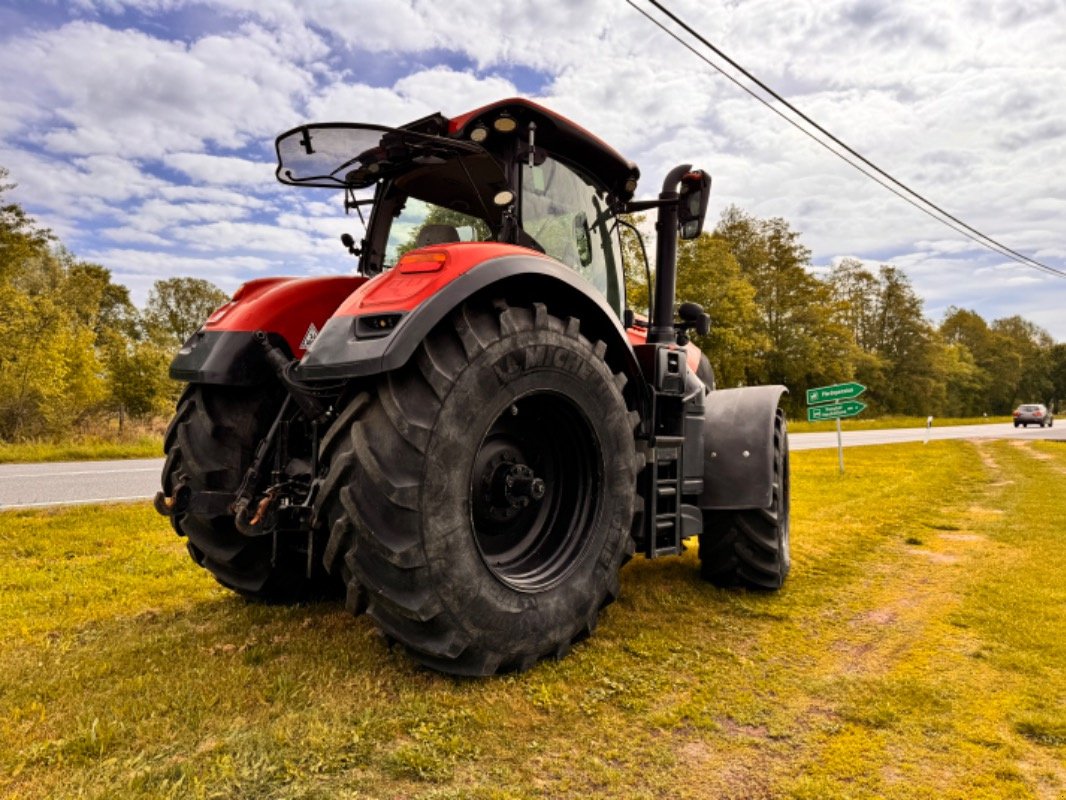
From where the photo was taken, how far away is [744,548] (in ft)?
12.9

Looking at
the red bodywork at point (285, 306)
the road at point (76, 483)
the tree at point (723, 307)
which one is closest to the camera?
the red bodywork at point (285, 306)

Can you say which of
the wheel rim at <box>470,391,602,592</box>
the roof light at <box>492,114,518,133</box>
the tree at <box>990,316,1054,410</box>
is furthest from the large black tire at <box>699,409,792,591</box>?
the tree at <box>990,316,1054,410</box>

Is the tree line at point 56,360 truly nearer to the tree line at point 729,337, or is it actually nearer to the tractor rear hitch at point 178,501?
the tree line at point 729,337

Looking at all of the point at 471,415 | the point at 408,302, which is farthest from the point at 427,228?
the point at 471,415

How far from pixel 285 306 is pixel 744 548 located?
2.87 meters

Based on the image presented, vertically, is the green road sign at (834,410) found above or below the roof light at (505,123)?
below

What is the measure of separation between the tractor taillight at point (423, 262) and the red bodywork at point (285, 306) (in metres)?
0.99

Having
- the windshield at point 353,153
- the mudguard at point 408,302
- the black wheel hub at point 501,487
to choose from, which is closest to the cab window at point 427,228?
the windshield at point 353,153

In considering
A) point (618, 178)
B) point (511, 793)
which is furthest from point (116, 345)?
point (511, 793)

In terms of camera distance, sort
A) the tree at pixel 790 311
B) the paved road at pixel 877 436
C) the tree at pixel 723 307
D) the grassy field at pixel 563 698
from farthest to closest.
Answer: the tree at pixel 790 311, the tree at pixel 723 307, the paved road at pixel 877 436, the grassy field at pixel 563 698

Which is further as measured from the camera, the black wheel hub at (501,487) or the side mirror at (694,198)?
the side mirror at (694,198)

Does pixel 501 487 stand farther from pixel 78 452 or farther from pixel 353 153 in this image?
pixel 78 452

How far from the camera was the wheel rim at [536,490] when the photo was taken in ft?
9.04

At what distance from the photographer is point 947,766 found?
2084 millimetres
